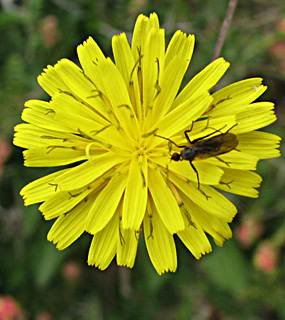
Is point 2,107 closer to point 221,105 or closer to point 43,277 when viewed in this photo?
point 43,277

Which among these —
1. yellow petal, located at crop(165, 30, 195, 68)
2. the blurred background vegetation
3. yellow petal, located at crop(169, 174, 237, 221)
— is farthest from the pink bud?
yellow petal, located at crop(165, 30, 195, 68)

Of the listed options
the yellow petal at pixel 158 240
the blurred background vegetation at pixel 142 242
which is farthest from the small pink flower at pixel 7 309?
the yellow petal at pixel 158 240

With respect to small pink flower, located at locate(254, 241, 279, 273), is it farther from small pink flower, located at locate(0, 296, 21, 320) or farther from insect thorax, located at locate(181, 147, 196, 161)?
small pink flower, located at locate(0, 296, 21, 320)

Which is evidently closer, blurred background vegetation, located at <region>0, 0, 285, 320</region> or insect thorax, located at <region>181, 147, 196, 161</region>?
insect thorax, located at <region>181, 147, 196, 161</region>

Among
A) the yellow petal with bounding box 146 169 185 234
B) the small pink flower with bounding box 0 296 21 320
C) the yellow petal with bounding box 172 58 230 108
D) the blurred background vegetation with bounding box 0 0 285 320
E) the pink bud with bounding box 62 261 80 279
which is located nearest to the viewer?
the yellow petal with bounding box 146 169 185 234

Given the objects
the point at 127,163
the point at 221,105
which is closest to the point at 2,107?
the point at 127,163
